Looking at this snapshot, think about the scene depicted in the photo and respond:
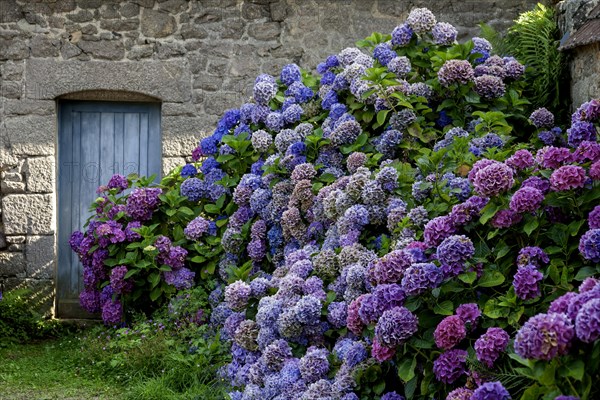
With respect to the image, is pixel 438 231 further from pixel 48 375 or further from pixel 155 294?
pixel 48 375

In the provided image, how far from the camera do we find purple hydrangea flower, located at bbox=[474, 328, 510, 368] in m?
3.41

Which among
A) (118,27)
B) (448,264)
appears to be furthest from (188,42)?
(448,264)

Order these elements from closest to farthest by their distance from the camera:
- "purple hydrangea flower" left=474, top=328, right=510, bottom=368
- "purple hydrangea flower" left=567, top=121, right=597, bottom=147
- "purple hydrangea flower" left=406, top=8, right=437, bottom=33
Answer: "purple hydrangea flower" left=474, top=328, right=510, bottom=368 < "purple hydrangea flower" left=567, top=121, right=597, bottom=147 < "purple hydrangea flower" left=406, top=8, right=437, bottom=33

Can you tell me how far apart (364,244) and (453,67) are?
1.35 m

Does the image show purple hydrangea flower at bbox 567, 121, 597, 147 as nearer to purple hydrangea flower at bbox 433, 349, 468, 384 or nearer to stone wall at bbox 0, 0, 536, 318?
purple hydrangea flower at bbox 433, 349, 468, 384

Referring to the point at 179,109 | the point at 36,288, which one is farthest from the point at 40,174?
the point at 179,109

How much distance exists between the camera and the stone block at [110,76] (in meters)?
8.16

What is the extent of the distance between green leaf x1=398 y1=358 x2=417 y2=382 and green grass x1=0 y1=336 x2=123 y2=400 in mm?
2535

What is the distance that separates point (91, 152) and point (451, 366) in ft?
18.8

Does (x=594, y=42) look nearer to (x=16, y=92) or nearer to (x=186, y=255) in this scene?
(x=186, y=255)

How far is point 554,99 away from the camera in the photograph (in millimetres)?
5793

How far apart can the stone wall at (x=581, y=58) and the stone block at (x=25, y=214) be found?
195 inches

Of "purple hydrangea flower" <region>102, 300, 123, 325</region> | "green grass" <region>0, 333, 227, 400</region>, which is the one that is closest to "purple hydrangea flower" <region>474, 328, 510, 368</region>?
"green grass" <region>0, 333, 227, 400</region>

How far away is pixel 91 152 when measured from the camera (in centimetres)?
854
